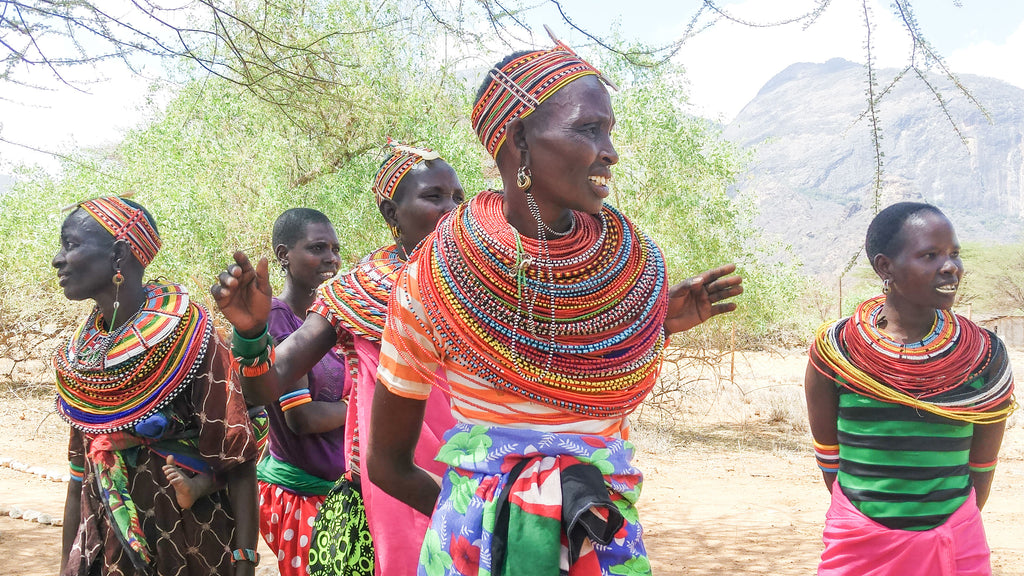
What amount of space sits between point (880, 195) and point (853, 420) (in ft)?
2.70

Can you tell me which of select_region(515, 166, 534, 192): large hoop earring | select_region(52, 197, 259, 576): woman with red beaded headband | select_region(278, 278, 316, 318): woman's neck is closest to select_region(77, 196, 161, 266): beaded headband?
select_region(52, 197, 259, 576): woman with red beaded headband

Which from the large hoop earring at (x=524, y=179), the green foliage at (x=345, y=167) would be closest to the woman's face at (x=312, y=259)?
the large hoop earring at (x=524, y=179)

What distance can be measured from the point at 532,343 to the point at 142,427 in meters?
1.63

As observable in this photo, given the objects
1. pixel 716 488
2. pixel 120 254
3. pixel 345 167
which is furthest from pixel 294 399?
pixel 345 167

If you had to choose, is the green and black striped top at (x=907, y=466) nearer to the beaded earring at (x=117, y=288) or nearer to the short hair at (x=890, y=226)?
the short hair at (x=890, y=226)

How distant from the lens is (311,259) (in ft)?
13.3

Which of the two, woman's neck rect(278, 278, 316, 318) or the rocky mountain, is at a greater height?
the rocky mountain

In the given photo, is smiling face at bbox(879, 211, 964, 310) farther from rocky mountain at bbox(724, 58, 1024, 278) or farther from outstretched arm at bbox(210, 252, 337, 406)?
rocky mountain at bbox(724, 58, 1024, 278)

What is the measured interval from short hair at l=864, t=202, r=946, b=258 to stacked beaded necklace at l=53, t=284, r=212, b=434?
8.09 feet

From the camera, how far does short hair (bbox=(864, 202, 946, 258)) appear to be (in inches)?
128

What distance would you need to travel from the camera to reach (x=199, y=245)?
32.8 ft

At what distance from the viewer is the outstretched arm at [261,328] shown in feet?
7.86

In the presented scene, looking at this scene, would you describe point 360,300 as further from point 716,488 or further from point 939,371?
point 716,488

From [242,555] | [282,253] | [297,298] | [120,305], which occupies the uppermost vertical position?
[282,253]
